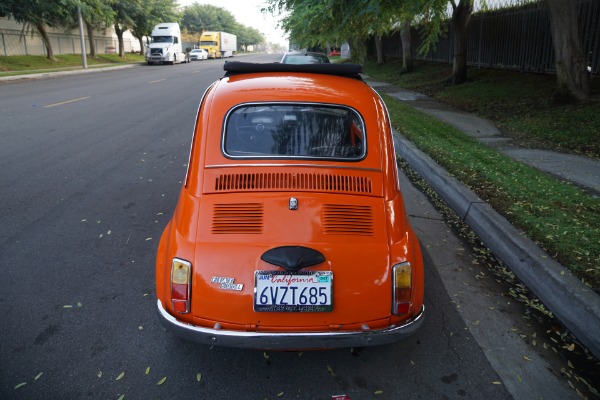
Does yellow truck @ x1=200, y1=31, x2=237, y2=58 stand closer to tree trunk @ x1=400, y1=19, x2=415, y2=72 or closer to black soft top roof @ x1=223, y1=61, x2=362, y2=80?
tree trunk @ x1=400, y1=19, x2=415, y2=72

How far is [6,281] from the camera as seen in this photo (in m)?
3.74

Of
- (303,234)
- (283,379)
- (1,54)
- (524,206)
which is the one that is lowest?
(283,379)

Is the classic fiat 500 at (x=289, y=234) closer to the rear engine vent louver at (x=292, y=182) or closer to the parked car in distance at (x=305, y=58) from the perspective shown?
the rear engine vent louver at (x=292, y=182)

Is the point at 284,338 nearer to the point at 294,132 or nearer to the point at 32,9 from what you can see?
the point at 294,132

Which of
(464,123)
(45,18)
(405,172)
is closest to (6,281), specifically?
(405,172)

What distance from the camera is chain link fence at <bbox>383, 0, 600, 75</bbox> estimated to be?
12.9 metres

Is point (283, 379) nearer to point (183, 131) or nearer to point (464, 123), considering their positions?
point (183, 131)

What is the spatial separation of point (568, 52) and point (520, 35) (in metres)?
6.85

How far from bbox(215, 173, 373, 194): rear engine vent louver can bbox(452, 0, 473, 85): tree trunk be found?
1591 cm

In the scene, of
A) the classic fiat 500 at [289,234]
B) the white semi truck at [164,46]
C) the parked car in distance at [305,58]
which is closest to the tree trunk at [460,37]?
the parked car in distance at [305,58]

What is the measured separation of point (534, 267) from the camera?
3824 mm

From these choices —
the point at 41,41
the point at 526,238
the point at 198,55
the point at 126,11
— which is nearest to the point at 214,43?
the point at 198,55

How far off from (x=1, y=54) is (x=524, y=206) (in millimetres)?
37218

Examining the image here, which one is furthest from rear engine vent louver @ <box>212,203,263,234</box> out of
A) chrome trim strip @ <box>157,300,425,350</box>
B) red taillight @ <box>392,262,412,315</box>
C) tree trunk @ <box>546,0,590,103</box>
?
tree trunk @ <box>546,0,590,103</box>
